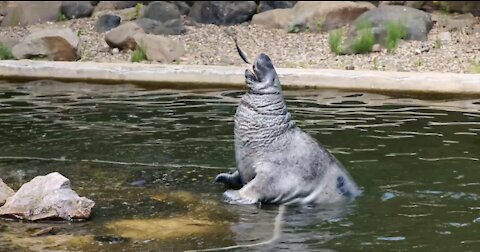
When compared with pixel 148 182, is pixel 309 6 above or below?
above

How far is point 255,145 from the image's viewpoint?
7258mm

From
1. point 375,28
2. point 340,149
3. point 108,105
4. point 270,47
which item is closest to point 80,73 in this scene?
point 108,105

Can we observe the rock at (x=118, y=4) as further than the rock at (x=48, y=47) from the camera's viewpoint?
Yes

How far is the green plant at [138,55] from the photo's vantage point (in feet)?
44.7

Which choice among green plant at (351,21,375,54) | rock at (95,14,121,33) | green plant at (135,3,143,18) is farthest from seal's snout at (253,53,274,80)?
green plant at (135,3,143,18)


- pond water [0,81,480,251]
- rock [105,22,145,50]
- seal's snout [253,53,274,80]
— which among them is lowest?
pond water [0,81,480,251]

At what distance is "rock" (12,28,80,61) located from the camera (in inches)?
543

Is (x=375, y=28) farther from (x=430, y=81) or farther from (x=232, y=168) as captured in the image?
(x=232, y=168)

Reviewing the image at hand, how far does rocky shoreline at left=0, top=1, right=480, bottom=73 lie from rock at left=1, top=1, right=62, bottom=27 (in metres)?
0.39

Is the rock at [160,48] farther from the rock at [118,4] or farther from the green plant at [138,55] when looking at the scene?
the rock at [118,4]

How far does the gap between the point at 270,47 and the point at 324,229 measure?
8.43 metres

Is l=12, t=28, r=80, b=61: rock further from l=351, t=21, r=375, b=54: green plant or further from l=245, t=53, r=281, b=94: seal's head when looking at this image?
l=245, t=53, r=281, b=94: seal's head

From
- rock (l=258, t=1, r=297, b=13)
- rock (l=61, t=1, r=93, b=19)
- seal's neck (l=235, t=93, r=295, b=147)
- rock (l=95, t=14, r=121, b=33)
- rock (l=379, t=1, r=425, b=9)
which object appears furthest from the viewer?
rock (l=61, t=1, r=93, b=19)

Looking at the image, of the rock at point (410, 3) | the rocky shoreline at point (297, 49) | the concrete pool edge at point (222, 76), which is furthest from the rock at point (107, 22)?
the rock at point (410, 3)
